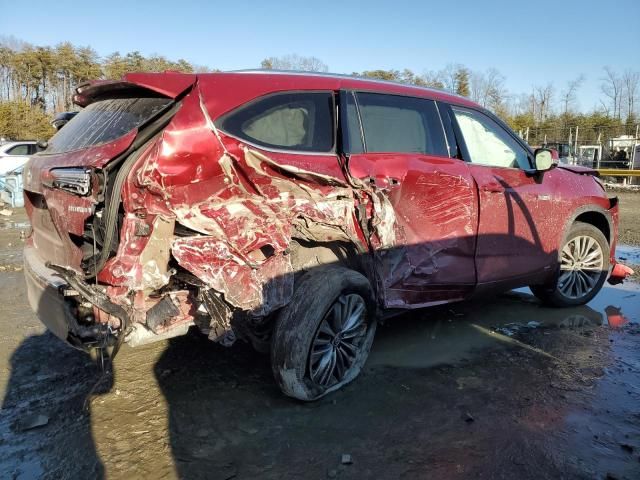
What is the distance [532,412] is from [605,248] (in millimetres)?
2793

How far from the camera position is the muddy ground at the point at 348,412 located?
2570 millimetres

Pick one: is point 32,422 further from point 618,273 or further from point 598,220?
point 618,273

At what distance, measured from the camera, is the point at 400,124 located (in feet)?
12.4

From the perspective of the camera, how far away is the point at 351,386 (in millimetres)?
3398

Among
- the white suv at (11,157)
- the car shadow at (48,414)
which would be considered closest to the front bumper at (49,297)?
the car shadow at (48,414)

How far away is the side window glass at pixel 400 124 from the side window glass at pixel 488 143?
0.33m

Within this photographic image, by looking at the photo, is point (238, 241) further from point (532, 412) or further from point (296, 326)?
point (532, 412)

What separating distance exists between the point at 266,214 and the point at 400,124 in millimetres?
1484

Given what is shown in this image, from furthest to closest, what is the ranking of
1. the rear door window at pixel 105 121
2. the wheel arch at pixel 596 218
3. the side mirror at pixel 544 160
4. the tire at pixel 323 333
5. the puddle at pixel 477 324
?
the wheel arch at pixel 596 218 < the side mirror at pixel 544 160 < the puddle at pixel 477 324 < the tire at pixel 323 333 < the rear door window at pixel 105 121

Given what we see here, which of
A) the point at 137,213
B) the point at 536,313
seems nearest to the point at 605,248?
the point at 536,313

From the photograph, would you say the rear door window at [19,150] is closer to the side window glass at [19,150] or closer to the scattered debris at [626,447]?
the side window glass at [19,150]

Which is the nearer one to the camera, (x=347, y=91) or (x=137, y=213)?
(x=137, y=213)

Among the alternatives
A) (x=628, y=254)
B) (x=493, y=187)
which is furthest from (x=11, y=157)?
(x=628, y=254)

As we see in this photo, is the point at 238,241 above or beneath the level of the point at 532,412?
above
